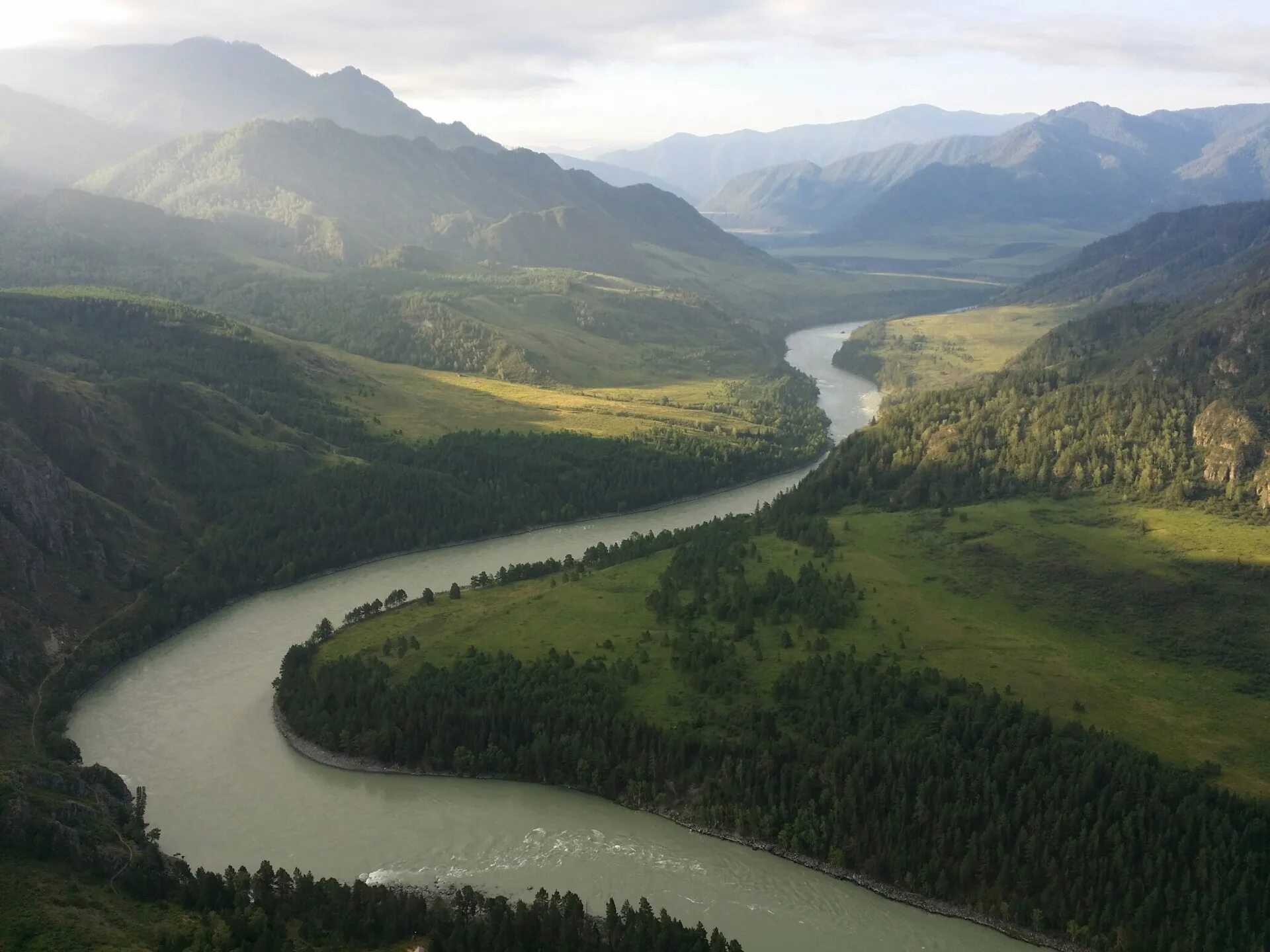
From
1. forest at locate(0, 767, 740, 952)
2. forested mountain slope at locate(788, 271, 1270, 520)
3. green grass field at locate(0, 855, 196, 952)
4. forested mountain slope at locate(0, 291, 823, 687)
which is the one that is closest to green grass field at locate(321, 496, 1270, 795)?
forested mountain slope at locate(788, 271, 1270, 520)

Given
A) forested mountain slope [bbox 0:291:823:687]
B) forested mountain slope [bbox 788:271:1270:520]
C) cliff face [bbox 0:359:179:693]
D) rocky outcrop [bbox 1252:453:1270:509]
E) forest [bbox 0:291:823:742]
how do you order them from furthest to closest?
forested mountain slope [bbox 788:271:1270:520] < rocky outcrop [bbox 1252:453:1270:509] < forest [bbox 0:291:823:742] < forested mountain slope [bbox 0:291:823:687] < cliff face [bbox 0:359:179:693]

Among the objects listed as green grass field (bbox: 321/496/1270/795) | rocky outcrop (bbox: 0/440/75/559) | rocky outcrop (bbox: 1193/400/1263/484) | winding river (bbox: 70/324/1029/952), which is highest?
rocky outcrop (bbox: 1193/400/1263/484)

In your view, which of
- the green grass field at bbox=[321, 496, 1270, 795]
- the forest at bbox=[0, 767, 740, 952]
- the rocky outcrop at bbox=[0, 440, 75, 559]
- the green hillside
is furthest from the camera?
the rocky outcrop at bbox=[0, 440, 75, 559]

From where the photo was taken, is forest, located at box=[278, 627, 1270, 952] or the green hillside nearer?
forest, located at box=[278, 627, 1270, 952]

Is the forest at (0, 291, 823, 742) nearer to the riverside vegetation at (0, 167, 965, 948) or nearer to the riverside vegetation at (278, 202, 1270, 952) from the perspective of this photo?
the riverside vegetation at (0, 167, 965, 948)

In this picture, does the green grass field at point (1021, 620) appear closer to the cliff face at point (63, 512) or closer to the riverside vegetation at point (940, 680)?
the riverside vegetation at point (940, 680)

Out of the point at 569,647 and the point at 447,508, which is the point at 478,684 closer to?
the point at 569,647

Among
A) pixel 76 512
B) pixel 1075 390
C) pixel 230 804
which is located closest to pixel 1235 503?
pixel 1075 390
